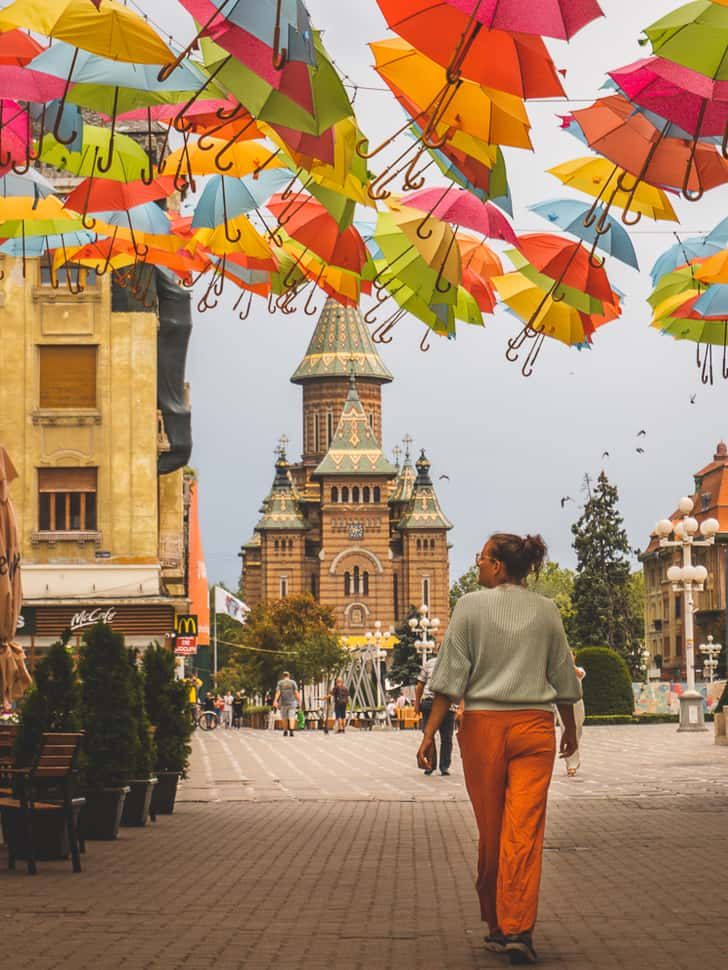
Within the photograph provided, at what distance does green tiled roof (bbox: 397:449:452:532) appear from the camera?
177 meters

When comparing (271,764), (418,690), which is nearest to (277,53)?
(418,690)

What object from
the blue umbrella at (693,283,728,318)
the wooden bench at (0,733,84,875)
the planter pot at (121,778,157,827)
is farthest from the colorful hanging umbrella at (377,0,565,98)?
the planter pot at (121,778,157,827)

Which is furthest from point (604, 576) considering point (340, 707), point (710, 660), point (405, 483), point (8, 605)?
point (8, 605)

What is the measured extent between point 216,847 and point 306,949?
5762mm

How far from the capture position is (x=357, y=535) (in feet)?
582

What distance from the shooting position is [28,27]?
10.4 metres

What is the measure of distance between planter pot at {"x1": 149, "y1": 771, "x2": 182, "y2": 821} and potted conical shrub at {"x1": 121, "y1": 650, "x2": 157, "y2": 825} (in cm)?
84

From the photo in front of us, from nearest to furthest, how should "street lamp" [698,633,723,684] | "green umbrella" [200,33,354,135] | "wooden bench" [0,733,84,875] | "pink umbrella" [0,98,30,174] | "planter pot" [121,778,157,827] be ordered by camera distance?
"green umbrella" [200,33,354,135] → "wooden bench" [0,733,84,875] → "pink umbrella" [0,98,30,174] → "planter pot" [121,778,157,827] → "street lamp" [698,633,723,684]

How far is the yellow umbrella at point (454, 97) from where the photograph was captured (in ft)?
36.4

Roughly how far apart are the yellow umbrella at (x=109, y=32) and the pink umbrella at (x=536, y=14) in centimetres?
170

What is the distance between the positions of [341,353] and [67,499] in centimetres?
14880

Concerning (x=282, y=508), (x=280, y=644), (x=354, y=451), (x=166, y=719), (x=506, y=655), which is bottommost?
(x=166, y=719)

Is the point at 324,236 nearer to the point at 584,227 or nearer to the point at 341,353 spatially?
the point at 584,227

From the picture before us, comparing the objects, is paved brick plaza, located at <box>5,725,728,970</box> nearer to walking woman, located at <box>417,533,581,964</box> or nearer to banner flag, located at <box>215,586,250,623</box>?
walking woman, located at <box>417,533,581,964</box>
